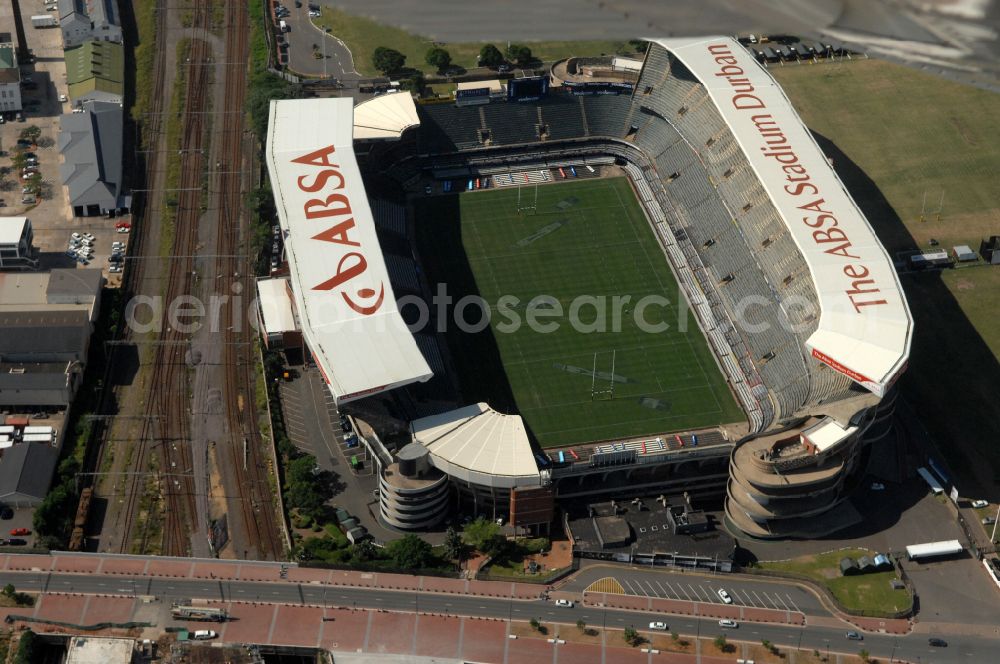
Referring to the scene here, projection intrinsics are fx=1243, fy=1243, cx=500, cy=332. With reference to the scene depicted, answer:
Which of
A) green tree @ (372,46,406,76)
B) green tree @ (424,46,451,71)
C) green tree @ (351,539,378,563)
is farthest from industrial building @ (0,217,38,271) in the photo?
green tree @ (424,46,451,71)

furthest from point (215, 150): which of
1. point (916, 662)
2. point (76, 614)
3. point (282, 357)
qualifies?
point (916, 662)

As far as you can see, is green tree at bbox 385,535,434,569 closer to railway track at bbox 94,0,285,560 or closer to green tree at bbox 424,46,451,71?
railway track at bbox 94,0,285,560

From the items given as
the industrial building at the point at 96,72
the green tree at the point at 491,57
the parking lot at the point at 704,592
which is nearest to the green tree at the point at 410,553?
the parking lot at the point at 704,592

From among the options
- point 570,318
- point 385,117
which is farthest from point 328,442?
point 385,117

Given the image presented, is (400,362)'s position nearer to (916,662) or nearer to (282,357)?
(282,357)

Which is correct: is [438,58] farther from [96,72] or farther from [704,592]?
[704,592]
